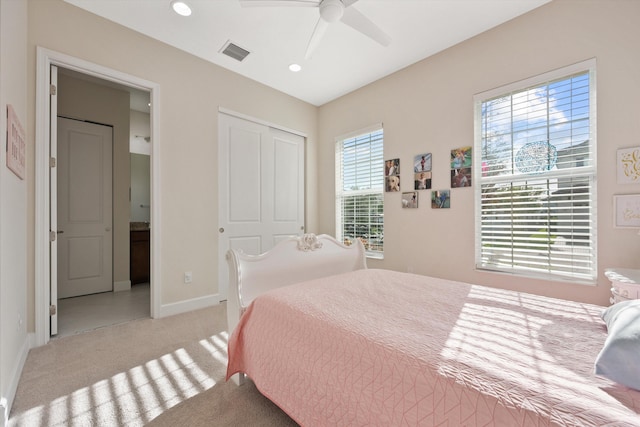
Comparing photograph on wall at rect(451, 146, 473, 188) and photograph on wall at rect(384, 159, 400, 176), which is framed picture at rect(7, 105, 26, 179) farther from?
photograph on wall at rect(451, 146, 473, 188)

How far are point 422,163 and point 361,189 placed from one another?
101 centimetres

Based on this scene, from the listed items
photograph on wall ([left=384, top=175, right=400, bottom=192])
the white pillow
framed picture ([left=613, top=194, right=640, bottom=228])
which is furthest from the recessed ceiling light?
framed picture ([left=613, top=194, right=640, bottom=228])

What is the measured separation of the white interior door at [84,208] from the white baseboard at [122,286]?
0.20 ft

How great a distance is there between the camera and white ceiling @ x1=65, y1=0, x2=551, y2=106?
2422 millimetres

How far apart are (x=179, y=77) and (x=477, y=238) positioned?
12.1 ft

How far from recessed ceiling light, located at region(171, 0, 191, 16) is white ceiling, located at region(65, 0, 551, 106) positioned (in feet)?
0.15

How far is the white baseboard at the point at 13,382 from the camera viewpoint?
4.36 feet

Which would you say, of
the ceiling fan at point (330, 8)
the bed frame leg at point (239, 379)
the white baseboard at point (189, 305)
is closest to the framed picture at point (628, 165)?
the ceiling fan at point (330, 8)

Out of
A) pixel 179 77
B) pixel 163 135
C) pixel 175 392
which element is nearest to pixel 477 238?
pixel 175 392

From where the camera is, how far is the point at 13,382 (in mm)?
1600

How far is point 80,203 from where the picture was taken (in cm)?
371

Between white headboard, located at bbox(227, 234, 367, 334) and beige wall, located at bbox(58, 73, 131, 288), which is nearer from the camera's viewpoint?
white headboard, located at bbox(227, 234, 367, 334)

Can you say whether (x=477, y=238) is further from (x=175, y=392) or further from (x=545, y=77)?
(x=175, y=392)

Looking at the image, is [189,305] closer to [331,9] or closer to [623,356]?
[331,9]
